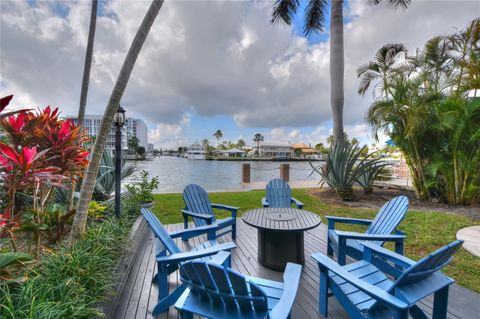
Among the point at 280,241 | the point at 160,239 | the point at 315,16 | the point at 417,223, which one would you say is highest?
the point at 315,16

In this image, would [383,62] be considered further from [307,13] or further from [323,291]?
[323,291]

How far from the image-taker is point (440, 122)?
18.1 feet

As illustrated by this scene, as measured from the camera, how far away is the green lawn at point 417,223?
9.25ft

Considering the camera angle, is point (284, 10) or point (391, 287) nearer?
point (391, 287)

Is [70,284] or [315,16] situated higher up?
[315,16]

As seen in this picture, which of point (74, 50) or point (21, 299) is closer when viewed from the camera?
point (21, 299)

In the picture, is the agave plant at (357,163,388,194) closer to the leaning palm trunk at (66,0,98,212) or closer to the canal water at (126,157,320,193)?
the canal water at (126,157,320,193)

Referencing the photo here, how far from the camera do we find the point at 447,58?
808cm

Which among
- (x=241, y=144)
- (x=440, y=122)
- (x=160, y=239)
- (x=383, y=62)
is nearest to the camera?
(x=160, y=239)

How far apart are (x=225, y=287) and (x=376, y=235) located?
195 cm

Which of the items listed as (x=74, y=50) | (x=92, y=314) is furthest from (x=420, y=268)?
(x=74, y=50)

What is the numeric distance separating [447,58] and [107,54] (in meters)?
11.0

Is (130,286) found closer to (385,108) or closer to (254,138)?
(385,108)

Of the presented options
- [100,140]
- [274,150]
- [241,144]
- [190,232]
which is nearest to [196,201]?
[190,232]
